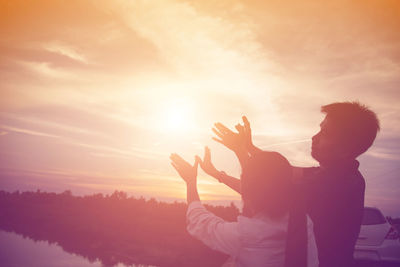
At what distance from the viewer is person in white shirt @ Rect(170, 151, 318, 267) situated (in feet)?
7.08

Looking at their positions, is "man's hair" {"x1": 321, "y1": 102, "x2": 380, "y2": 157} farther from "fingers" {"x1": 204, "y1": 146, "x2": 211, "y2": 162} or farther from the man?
"fingers" {"x1": 204, "y1": 146, "x2": 211, "y2": 162}

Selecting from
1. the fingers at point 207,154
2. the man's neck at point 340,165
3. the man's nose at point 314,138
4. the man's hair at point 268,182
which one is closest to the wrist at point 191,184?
the man's hair at point 268,182

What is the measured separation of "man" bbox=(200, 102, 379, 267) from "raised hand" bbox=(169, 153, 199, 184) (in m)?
0.35

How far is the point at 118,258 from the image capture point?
11781 millimetres

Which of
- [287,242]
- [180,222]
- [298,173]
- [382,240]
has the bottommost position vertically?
[180,222]

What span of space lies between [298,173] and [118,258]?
10.2 metres

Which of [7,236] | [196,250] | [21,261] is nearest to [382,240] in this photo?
[196,250]

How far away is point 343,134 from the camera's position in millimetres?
3109

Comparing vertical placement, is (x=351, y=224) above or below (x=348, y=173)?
below

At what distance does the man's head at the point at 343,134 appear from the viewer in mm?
3098

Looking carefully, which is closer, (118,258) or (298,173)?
(298,173)

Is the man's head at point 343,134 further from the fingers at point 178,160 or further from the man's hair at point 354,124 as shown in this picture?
the fingers at point 178,160

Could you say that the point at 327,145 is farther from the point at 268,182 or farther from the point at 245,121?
the point at 268,182

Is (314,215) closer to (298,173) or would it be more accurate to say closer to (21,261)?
(298,173)
